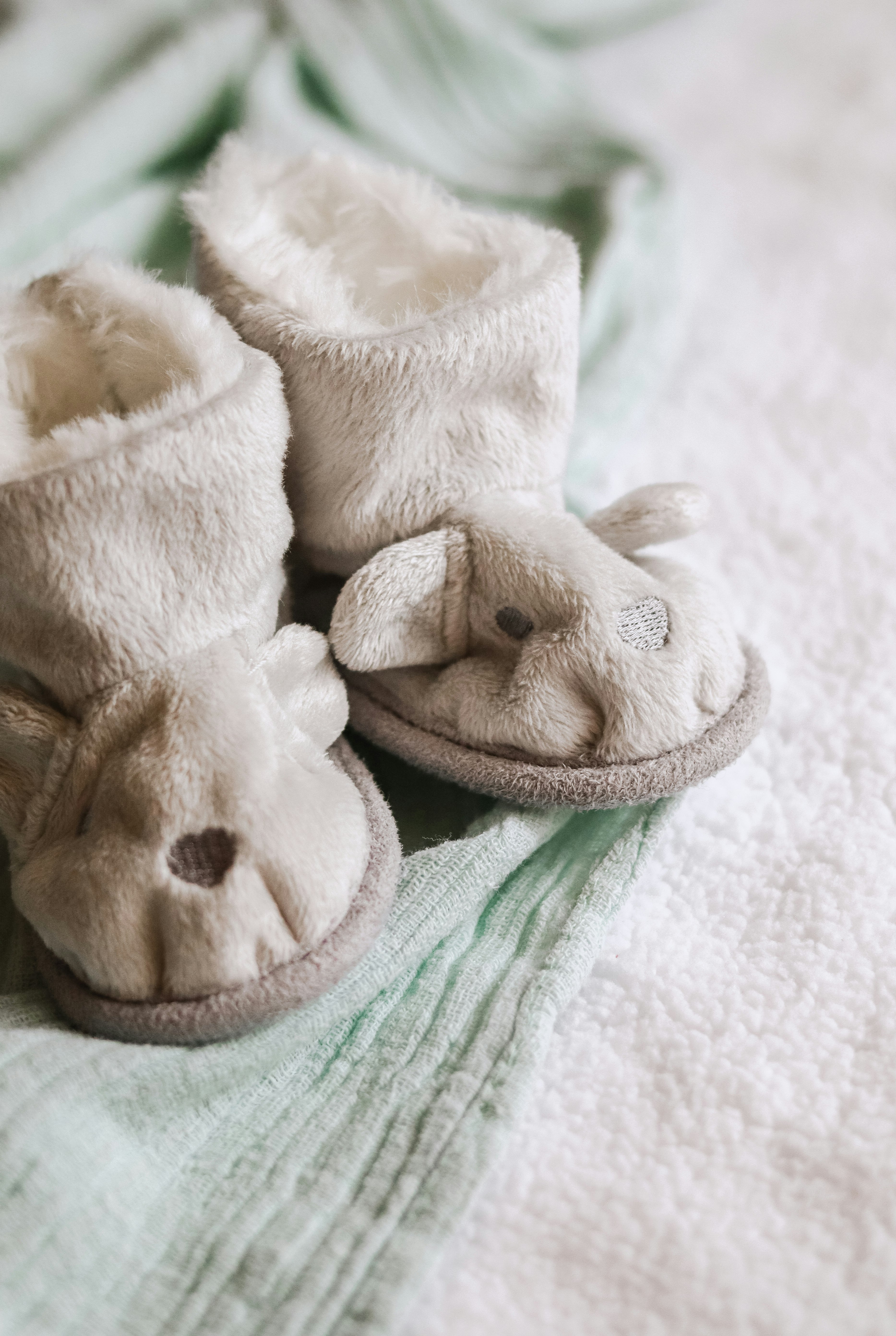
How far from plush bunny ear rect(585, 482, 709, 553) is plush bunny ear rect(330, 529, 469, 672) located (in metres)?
0.11

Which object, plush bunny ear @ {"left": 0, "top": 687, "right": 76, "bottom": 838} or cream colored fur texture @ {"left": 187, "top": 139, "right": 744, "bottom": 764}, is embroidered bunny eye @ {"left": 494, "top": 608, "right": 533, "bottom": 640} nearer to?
cream colored fur texture @ {"left": 187, "top": 139, "right": 744, "bottom": 764}

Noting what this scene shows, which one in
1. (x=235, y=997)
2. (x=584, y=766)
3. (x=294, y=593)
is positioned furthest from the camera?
(x=294, y=593)

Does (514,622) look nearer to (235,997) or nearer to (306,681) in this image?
(306,681)

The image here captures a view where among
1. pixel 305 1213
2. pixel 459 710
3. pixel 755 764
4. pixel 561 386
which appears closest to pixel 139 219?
pixel 561 386

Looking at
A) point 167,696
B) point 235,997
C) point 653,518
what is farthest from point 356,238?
point 235,997

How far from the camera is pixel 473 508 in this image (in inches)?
25.8

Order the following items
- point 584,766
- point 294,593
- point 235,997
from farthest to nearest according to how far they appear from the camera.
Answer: point 294,593, point 584,766, point 235,997

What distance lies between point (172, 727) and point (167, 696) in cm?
2

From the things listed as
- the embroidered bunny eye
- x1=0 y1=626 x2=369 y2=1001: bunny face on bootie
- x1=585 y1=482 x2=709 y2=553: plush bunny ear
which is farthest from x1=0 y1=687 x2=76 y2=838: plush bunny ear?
x1=585 y1=482 x2=709 y2=553: plush bunny ear

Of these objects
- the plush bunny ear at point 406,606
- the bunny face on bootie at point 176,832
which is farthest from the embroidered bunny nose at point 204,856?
the plush bunny ear at point 406,606

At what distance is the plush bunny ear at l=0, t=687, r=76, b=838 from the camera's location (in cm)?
54

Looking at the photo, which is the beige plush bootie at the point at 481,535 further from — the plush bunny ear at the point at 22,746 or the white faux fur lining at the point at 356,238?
the plush bunny ear at the point at 22,746

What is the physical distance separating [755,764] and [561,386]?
281 mm

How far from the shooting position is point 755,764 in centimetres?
71
